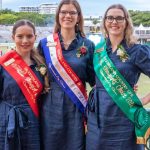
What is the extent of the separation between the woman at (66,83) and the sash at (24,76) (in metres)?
0.10

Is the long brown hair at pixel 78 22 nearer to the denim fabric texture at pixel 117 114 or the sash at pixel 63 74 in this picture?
the sash at pixel 63 74

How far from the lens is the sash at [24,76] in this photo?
341 centimetres

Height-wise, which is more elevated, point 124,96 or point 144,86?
point 124,96

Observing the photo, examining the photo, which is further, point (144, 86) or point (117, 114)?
point (144, 86)

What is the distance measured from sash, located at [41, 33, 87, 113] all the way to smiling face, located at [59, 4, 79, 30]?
16 centimetres

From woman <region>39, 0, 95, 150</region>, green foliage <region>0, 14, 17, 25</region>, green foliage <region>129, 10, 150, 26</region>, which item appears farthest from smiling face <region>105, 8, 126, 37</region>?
green foliage <region>0, 14, 17, 25</region>

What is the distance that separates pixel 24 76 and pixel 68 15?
2.01ft

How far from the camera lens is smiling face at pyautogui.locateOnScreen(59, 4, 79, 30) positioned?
11.4 feet

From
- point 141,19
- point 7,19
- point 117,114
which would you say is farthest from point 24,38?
point 7,19

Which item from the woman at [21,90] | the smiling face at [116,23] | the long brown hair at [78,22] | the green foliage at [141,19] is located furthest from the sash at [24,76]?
the green foliage at [141,19]

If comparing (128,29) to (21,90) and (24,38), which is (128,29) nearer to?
(24,38)

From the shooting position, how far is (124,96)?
3295 mm

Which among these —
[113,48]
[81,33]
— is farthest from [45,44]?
[113,48]

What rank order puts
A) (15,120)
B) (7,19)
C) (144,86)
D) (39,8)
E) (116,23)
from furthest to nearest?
(39,8), (7,19), (144,86), (15,120), (116,23)
